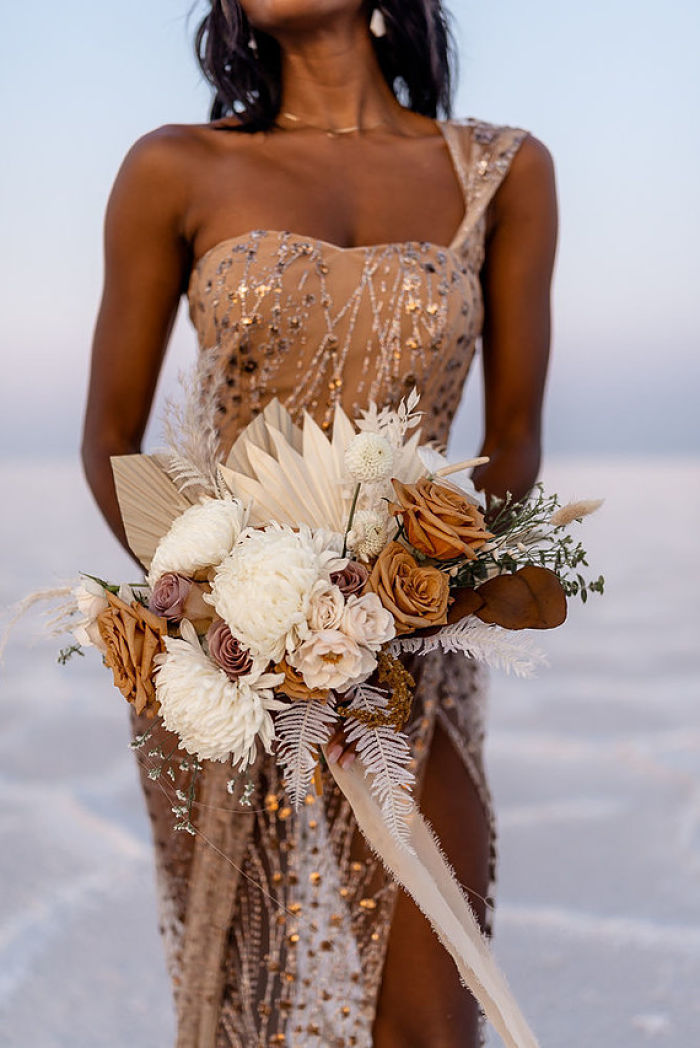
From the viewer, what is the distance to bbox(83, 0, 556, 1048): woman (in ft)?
6.23

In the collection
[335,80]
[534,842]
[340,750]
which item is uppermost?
[335,80]

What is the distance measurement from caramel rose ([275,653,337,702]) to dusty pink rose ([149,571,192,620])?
12 centimetres

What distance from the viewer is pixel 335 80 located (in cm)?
212

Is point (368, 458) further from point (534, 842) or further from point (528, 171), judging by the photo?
point (534, 842)

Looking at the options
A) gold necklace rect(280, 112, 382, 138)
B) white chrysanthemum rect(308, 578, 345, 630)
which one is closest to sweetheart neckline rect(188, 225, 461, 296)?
gold necklace rect(280, 112, 382, 138)

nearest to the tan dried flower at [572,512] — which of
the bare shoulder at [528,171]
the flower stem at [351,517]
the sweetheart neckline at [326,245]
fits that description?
the flower stem at [351,517]

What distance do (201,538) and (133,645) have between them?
0.42 feet

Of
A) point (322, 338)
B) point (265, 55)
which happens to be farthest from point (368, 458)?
point (265, 55)

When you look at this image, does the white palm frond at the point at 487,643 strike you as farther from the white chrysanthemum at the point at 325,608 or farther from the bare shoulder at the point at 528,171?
the bare shoulder at the point at 528,171

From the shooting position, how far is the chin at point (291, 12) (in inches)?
77.5

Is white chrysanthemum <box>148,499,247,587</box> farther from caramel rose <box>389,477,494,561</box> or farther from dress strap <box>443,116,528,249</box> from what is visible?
dress strap <box>443,116,528,249</box>

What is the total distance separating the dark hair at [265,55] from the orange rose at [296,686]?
1108 mm

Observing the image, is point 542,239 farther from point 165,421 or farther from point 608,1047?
point 608,1047

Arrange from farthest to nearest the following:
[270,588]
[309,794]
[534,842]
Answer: [534,842] → [309,794] → [270,588]
